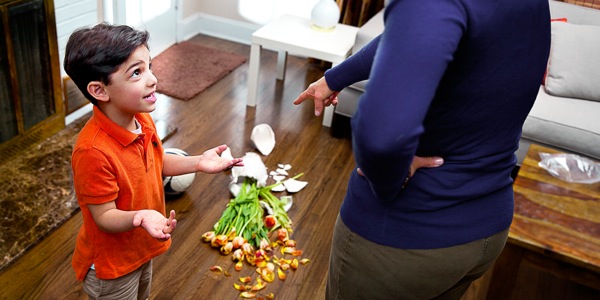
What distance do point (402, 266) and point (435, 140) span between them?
0.82 ft

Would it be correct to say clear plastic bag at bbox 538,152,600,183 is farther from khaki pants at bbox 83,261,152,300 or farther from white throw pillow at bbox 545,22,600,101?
khaki pants at bbox 83,261,152,300

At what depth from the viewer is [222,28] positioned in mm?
4500

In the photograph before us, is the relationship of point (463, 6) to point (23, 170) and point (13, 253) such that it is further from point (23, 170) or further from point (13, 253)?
point (23, 170)

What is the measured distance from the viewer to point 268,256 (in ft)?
7.53

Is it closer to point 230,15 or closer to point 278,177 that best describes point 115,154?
point 278,177

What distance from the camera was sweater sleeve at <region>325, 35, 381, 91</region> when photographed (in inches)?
45.8

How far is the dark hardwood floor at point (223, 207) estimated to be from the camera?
2.08 meters

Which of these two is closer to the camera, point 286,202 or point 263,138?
point 286,202

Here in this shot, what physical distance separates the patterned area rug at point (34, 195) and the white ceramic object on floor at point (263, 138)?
892mm

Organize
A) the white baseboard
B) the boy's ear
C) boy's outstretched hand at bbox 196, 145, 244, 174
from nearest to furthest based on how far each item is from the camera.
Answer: the boy's ear < boy's outstretched hand at bbox 196, 145, 244, 174 < the white baseboard

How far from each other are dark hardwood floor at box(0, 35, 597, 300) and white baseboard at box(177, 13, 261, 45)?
0.56 m

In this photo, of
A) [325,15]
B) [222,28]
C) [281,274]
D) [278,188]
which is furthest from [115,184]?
[222,28]

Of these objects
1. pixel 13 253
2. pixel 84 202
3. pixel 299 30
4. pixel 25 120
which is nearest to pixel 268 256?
pixel 13 253

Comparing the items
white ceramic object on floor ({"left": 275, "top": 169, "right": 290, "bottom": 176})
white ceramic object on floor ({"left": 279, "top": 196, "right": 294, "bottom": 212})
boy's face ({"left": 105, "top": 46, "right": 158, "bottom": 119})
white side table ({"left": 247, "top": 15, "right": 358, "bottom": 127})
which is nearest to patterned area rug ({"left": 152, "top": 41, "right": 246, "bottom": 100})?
white side table ({"left": 247, "top": 15, "right": 358, "bottom": 127})
